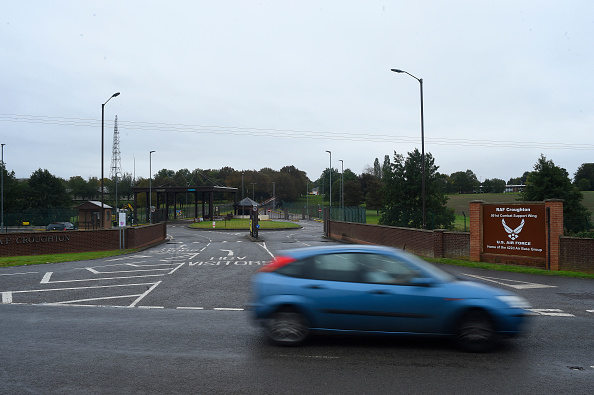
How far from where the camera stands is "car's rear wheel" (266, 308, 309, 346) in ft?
22.4

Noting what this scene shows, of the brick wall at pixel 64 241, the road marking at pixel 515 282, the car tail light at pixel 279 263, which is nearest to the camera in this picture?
the car tail light at pixel 279 263

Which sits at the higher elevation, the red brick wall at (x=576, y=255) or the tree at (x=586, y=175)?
the tree at (x=586, y=175)

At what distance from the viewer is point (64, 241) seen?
1016 inches

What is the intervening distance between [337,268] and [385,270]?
0.71m

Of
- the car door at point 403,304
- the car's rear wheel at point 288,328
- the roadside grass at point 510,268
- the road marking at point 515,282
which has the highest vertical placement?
the car door at point 403,304

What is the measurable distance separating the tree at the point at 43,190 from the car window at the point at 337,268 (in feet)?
258

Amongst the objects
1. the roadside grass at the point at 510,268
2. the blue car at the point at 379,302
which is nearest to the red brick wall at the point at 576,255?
the roadside grass at the point at 510,268

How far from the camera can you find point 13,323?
8.58 meters

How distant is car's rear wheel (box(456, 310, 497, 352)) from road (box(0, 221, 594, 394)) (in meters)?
0.15

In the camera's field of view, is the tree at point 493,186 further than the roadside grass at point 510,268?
Yes

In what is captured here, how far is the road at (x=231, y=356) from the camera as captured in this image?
5.36m

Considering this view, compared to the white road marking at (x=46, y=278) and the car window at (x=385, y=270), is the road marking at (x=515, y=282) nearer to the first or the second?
the car window at (x=385, y=270)

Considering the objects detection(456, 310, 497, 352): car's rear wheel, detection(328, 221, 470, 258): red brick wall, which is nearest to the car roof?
detection(456, 310, 497, 352): car's rear wheel

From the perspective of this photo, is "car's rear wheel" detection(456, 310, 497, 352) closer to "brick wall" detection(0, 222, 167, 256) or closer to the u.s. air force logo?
the u.s. air force logo
